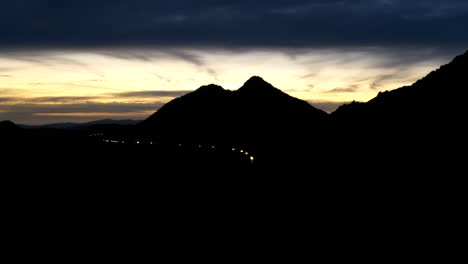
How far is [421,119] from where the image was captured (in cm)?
6688

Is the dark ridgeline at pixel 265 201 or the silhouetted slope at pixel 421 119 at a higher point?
the silhouetted slope at pixel 421 119

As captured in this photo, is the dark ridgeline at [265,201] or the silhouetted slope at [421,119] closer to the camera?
the dark ridgeline at [265,201]

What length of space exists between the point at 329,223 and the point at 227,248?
7.63 meters

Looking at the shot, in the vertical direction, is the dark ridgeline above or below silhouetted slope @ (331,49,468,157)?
below

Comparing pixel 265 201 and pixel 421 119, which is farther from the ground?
pixel 421 119

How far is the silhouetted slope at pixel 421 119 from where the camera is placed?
177 ft

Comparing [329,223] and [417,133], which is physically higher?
[417,133]

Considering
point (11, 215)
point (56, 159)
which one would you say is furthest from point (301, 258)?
point (56, 159)

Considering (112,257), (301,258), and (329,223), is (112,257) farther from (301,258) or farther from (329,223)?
(329,223)

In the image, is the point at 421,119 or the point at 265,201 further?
the point at 421,119

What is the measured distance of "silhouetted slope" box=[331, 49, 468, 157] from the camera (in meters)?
54.0

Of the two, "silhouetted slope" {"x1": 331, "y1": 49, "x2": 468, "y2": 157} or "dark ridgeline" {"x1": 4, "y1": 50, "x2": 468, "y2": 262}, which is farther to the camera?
"silhouetted slope" {"x1": 331, "y1": 49, "x2": 468, "y2": 157}

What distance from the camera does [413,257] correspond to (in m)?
21.9

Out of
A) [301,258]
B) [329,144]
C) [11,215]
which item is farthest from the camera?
[329,144]
